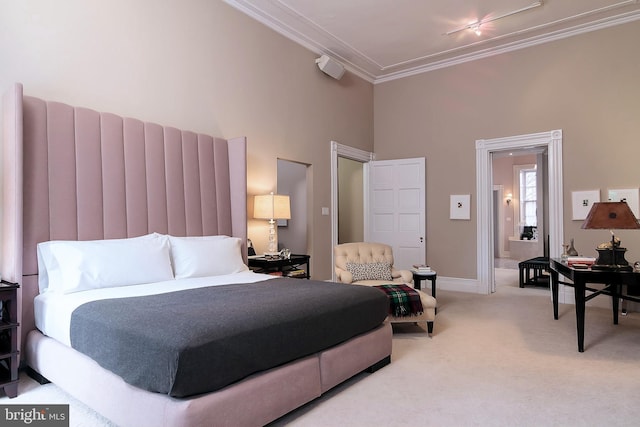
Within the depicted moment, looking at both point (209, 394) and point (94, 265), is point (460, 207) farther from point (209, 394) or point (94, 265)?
point (209, 394)

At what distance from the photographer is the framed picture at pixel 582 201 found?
5.15 metres

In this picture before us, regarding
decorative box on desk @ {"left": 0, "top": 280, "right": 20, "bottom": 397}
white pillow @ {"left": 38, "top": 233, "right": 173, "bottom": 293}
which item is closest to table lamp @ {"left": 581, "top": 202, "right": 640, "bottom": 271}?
white pillow @ {"left": 38, "top": 233, "right": 173, "bottom": 293}

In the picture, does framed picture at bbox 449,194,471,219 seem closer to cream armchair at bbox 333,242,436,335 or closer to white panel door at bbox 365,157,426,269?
white panel door at bbox 365,157,426,269

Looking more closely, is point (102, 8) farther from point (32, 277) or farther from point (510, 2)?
point (510, 2)

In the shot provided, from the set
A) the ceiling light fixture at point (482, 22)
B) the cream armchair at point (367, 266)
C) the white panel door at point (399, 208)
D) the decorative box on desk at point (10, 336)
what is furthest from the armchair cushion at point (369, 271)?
the ceiling light fixture at point (482, 22)

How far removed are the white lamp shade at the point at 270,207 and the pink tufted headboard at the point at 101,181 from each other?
0.31m

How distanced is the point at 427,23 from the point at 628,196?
10.9 feet

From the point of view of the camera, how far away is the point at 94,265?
2762 millimetres

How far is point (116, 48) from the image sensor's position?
3.45m

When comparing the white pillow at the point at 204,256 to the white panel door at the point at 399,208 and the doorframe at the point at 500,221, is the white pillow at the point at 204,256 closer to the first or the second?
the white panel door at the point at 399,208

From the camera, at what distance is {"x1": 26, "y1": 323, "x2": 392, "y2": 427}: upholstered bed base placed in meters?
1.73

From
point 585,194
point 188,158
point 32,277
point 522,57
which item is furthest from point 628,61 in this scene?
point 32,277

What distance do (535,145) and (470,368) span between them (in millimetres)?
3914

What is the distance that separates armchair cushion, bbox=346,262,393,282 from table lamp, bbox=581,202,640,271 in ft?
6.40
